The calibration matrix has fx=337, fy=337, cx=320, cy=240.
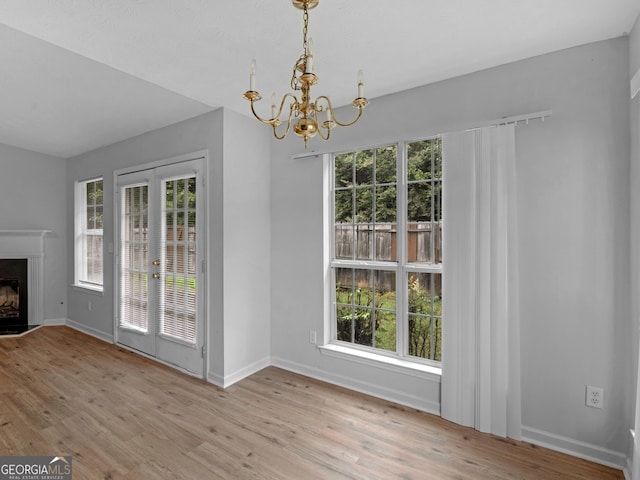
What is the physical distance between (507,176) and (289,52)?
1.64m

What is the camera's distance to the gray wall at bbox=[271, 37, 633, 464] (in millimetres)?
1974

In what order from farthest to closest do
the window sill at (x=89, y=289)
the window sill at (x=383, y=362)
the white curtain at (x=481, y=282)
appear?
1. the window sill at (x=89, y=289)
2. the window sill at (x=383, y=362)
3. the white curtain at (x=481, y=282)

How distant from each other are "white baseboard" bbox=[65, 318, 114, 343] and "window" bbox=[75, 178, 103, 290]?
0.56m

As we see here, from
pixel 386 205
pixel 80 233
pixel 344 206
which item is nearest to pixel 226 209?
pixel 344 206

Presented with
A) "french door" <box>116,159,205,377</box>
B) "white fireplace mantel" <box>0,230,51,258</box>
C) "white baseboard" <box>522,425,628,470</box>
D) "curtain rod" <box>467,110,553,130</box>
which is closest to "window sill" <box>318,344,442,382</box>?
"white baseboard" <box>522,425,628,470</box>

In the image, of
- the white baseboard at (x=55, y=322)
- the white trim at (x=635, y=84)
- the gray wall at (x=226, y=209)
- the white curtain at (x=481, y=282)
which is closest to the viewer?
the white trim at (x=635, y=84)

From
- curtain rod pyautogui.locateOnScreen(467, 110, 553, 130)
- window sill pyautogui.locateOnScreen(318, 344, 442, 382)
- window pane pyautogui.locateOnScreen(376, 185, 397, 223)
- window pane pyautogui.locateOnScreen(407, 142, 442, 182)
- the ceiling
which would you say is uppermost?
the ceiling

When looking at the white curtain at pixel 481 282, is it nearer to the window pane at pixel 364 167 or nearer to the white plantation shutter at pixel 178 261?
the window pane at pixel 364 167

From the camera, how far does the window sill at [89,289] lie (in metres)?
4.42

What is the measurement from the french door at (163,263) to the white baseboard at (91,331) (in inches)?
12.4

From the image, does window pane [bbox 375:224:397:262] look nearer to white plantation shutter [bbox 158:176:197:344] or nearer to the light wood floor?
the light wood floor

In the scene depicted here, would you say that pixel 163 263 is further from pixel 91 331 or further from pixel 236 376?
pixel 91 331

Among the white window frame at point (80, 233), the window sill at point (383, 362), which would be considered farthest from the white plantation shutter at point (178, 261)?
the white window frame at point (80, 233)

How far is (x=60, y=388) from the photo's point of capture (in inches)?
117
